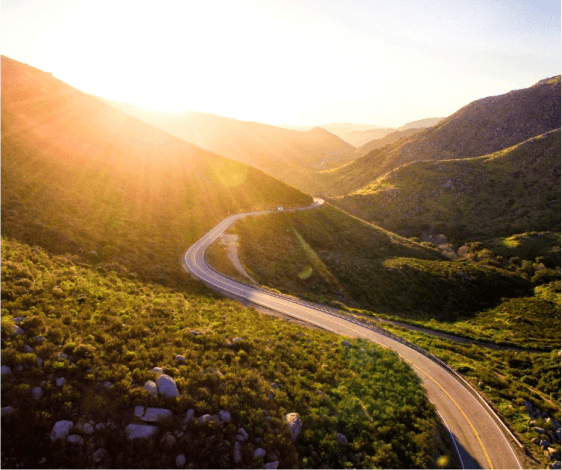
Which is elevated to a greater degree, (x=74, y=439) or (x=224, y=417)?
(x=74, y=439)

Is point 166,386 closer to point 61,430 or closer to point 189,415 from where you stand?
point 189,415

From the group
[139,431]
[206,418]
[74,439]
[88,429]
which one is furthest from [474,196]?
[74,439]

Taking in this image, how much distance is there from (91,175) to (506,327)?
6910cm

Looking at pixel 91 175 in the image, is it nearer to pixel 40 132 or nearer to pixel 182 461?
pixel 40 132

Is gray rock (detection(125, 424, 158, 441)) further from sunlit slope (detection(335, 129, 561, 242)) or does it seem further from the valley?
sunlit slope (detection(335, 129, 561, 242))

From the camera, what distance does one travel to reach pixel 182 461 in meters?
10.2

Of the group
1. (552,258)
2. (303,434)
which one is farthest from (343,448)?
(552,258)

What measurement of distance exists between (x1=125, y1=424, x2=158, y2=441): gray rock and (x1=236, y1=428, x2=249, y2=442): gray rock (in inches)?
126

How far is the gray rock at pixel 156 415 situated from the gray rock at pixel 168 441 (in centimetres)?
72

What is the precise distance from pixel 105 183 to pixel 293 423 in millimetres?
49133

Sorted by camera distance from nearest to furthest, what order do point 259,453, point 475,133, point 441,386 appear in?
1. point 259,453
2. point 441,386
3. point 475,133

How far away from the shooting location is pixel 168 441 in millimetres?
10516

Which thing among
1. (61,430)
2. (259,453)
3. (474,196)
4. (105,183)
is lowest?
(259,453)

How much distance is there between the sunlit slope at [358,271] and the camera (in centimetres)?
4522
